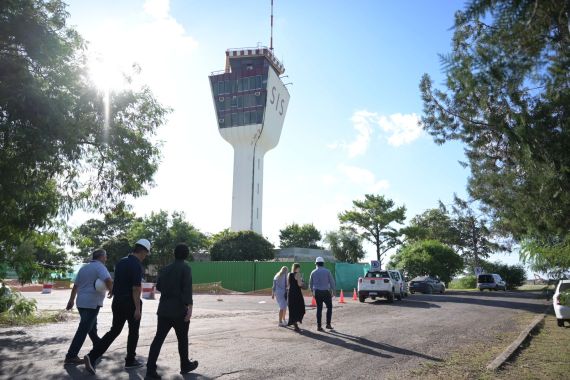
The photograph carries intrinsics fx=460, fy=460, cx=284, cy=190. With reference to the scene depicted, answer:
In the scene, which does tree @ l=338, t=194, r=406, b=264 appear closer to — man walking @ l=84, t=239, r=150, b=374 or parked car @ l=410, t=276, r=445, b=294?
parked car @ l=410, t=276, r=445, b=294

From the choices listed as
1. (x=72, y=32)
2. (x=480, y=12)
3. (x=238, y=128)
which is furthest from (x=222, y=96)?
(x=480, y=12)

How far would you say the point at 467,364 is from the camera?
283 inches

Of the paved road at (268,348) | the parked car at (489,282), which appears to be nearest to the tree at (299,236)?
the parked car at (489,282)

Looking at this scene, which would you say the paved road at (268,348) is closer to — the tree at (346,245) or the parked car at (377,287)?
the parked car at (377,287)

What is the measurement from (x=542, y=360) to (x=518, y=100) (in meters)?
4.48

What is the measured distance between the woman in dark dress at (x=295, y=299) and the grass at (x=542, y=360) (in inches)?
201

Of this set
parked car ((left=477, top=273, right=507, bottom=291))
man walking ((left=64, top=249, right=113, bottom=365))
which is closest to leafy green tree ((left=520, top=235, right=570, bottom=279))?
man walking ((left=64, top=249, right=113, bottom=365))

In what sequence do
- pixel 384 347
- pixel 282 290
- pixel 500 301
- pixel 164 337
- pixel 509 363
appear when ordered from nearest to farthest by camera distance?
pixel 164 337 < pixel 509 363 < pixel 384 347 < pixel 282 290 < pixel 500 301

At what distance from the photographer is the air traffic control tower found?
71062 millimetres

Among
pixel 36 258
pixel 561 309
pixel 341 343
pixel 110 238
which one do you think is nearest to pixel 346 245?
pixel 110 238

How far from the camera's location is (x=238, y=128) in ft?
235

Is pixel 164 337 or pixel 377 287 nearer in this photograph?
pixel 164 337

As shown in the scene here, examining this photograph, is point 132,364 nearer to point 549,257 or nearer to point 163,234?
point 549,257

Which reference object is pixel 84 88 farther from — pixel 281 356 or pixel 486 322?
pixel 486 322
